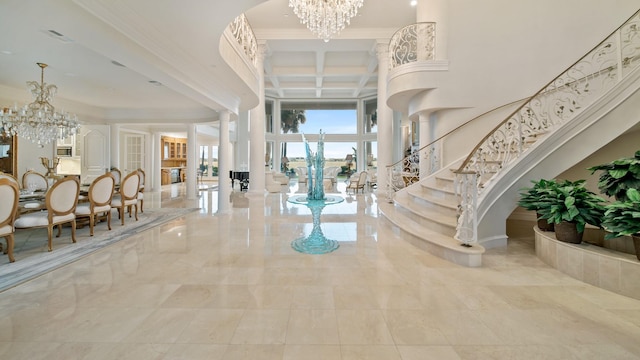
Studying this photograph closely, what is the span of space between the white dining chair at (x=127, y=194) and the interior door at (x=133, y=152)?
7504 mm

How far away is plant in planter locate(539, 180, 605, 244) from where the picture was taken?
3.05 metres

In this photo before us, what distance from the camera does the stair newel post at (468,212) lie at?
3.49 metres

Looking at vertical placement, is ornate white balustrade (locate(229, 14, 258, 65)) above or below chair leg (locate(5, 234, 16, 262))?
above

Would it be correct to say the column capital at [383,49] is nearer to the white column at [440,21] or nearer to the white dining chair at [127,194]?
the white column at [440,21]

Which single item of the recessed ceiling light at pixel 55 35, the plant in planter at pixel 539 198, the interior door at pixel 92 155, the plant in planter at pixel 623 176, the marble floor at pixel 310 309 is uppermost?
the recessed ceiling light at pixel 55 35

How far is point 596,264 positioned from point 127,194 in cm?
722

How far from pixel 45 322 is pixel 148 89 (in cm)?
585

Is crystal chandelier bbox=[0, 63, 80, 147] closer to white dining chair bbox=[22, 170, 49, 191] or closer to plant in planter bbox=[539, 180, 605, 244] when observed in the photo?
white dining chair bbox=[22, 170, 49, 191]

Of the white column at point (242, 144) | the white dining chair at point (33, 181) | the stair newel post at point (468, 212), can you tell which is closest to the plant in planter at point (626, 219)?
the stair newel post at point (468, 212)

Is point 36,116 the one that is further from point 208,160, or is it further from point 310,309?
point 208,160

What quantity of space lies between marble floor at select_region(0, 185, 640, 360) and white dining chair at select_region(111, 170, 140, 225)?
1975mm

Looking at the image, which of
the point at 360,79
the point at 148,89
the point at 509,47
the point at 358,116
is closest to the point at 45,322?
the point at 148,89

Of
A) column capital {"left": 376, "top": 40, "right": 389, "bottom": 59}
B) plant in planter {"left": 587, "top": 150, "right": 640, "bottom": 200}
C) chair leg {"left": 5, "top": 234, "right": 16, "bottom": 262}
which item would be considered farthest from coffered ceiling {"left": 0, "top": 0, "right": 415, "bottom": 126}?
plant in planter {"left": 587, "top": 150, "right": 640, "bottom": 200}

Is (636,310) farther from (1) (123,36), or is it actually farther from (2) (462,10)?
(2) (462,10)
